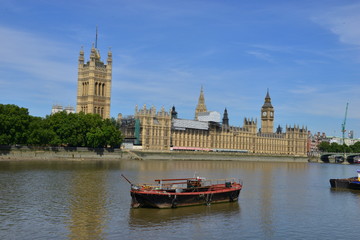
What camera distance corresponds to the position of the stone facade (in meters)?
147

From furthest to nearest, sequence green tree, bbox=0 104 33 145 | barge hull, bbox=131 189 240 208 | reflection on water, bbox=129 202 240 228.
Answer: green tree, bbox=0 104 33 145
barge hull, bbox=131 189 240 208
reflection on water, bbox=129 202 240 228

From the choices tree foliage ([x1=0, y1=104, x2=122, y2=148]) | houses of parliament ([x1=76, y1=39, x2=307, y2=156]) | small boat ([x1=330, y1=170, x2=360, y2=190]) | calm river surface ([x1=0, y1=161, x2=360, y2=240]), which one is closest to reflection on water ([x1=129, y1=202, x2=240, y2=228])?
calm river surface ([x1=0, y1=161, x2=360, y2=240])

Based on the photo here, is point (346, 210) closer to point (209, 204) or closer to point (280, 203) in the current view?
point (280, 203)

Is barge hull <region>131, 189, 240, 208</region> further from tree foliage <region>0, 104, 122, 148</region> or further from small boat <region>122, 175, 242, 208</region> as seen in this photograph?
tree foliage <region>0, 104, 122, 148</region>

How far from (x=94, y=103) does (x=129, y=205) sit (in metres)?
110

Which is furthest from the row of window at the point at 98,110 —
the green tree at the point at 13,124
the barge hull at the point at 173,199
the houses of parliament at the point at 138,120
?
the barge hull at the point at 173,199

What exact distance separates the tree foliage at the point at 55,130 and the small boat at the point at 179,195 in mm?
56604

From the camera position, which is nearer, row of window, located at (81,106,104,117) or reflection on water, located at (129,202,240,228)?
reflection on water, located at (129,202,240,228)

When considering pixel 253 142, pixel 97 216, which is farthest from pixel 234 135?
pixel 97 216

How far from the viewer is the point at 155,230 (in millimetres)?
31609

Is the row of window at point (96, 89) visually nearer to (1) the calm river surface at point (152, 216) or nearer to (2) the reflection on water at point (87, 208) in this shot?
(2) the reflection on water at point (87, 208)

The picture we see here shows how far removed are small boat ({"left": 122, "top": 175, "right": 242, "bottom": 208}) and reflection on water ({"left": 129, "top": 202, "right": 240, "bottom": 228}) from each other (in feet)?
1.86

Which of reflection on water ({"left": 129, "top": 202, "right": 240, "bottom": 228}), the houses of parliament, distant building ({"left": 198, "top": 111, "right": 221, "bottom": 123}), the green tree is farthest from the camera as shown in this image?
distant building ({"left": 198, "top": 111, "right": 221, "bottom": 123})

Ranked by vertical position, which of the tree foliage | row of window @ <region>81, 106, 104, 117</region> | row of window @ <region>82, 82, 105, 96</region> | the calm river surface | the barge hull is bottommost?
the calm river surface
